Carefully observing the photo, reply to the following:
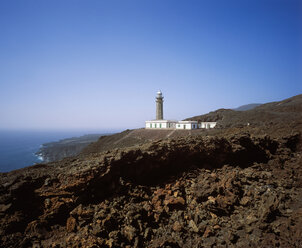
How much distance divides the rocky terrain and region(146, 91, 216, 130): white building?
2670 cm

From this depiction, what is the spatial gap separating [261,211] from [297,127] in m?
12.7

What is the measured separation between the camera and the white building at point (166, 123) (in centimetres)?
3576

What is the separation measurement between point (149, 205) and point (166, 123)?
32750 mm

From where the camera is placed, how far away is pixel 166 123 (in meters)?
39.0

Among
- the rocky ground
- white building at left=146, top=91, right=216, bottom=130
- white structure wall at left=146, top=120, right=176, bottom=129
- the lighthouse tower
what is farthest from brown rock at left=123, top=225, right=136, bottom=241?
the lighthouse tower

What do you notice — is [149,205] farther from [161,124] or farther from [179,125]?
[161,124]

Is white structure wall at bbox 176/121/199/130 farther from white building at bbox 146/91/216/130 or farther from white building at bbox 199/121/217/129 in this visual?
white building at bbox 199/121/217/129

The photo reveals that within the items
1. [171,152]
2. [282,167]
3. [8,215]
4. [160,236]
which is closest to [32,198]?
[8,215]

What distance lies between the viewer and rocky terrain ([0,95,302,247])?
5.37 meters

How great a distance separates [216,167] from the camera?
9.71m

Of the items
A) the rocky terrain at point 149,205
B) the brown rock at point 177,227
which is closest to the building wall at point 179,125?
the rocky terrain at point 149,205

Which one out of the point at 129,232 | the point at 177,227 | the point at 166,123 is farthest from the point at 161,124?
the point at 129,232

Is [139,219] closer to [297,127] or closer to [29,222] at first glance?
[29,222]

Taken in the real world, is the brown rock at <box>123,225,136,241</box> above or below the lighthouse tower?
below
